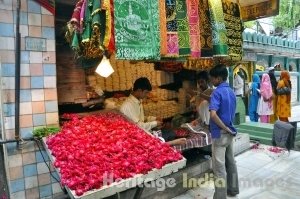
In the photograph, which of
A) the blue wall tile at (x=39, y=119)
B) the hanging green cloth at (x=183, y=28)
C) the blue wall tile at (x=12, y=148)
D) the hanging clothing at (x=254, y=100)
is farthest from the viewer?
the hanging clothing at (x=254, y=100)

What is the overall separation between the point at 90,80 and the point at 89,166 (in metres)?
2.55

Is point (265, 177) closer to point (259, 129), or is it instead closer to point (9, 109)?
point (259, 129)

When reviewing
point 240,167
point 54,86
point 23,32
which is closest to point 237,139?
point 240,167

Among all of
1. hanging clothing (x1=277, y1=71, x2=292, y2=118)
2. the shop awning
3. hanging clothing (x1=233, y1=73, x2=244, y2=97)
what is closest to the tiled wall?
the shop awning

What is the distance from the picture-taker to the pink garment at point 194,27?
480 centimetres

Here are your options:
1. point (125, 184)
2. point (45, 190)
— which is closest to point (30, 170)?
point (45, 190)

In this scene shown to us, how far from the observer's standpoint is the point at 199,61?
6363mm

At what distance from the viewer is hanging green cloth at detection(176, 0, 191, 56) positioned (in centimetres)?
461

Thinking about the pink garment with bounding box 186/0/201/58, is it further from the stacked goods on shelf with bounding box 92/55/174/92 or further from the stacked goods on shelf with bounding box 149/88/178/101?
the stacked goods on shelf with bounding box 149/88/178/101

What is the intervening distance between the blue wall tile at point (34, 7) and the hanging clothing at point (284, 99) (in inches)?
357

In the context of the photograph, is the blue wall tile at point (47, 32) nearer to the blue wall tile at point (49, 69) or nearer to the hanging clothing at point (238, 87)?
the blue wall tile at point (49, 69)

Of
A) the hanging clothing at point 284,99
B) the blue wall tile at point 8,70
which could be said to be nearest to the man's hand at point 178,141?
the blue wall tile at point 8,70

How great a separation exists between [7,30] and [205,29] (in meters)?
3.27

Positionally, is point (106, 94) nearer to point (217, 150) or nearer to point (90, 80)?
point (90, 80)
